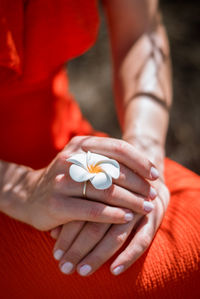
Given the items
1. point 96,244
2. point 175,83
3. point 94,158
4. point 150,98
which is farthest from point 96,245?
point 175,83

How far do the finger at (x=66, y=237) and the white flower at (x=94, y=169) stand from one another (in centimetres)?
14

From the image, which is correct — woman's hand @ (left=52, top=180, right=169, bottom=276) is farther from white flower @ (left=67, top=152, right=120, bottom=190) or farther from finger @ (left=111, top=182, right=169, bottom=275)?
white flower @ (left=67, top=152, right=120, bottom=190)

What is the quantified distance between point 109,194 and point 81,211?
0.08 meters

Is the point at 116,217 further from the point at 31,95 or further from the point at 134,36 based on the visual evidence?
the point at 134,36

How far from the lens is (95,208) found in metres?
0.85

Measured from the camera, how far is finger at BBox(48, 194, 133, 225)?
2.79ft

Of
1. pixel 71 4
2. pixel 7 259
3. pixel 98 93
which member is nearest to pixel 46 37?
pixel 71 4

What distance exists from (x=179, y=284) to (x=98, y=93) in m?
1.76

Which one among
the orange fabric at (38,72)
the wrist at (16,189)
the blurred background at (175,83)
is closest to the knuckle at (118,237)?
the wrist at (16,189)

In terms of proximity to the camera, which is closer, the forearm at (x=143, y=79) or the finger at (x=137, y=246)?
the finger at (x=137, y=246)

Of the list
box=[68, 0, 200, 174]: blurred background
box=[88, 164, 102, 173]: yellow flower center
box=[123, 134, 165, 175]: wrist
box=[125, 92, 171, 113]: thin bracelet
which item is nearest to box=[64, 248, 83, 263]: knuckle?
box=[88, 164, 102, 173]: yellow flower center

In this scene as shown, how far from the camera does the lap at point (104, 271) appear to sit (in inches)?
34.2

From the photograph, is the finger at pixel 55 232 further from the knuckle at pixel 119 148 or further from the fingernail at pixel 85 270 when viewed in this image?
the knuckle at pixel 119 148

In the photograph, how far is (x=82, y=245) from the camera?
87 cm
